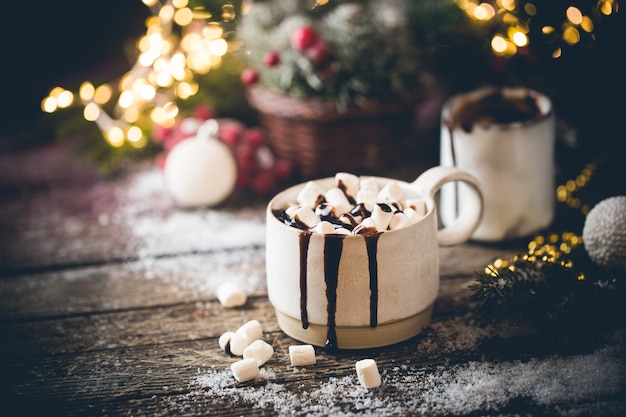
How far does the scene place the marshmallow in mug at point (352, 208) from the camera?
880mm

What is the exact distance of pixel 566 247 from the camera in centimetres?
106

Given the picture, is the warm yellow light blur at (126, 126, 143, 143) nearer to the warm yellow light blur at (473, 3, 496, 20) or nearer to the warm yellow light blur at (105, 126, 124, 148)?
the warm yellow light blur at (105, 126, 124, 148)

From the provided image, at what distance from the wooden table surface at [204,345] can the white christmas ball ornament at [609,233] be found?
109 millimetres

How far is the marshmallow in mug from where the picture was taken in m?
0.88

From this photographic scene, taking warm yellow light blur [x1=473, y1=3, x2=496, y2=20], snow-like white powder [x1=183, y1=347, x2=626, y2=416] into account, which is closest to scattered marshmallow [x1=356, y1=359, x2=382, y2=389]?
snow-like white powder [x1=183, y1=347, x2=626, y2=416]

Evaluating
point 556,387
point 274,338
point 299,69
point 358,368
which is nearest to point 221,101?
point 299,69

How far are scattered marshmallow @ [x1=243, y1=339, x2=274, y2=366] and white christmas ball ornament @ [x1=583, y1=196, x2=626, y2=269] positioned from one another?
1.66 ft

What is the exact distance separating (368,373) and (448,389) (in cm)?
10

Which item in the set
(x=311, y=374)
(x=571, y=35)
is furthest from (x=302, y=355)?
(x=571, y=35)

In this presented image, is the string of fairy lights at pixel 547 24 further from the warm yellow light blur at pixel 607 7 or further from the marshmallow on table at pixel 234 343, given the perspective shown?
the marshmallow on table at pixel 234 343

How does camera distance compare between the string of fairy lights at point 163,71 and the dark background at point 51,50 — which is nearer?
the string of fairy lights at point 163,71

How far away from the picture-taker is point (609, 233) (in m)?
0.98

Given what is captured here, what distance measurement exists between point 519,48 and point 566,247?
0.36 metres

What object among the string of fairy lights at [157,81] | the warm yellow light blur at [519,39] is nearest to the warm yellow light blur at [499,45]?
the warm yellow light blur at [519,39]
